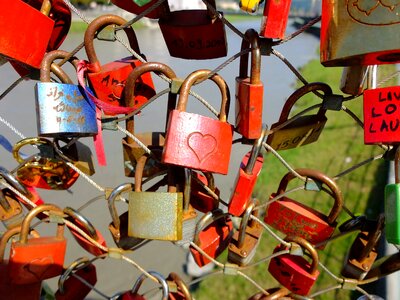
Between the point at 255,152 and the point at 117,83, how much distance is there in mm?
166

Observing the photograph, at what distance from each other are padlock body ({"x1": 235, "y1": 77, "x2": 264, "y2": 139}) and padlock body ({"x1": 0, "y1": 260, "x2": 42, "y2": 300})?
0.37m

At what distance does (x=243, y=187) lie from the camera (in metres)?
0.44

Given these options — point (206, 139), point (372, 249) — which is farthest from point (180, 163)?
point (372, 249)

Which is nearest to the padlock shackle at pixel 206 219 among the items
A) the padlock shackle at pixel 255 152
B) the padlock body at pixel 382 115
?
the padlock shackle at pixel 255 152

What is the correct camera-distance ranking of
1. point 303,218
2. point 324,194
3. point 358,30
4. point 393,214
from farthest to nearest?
point 324,194, point 303,218, point 393,214, point 358,30

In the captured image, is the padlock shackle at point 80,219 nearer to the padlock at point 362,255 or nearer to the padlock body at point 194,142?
the padlock body at point 194,142

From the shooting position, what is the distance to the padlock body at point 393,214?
40cm

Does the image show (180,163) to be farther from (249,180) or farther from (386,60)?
(386,60)

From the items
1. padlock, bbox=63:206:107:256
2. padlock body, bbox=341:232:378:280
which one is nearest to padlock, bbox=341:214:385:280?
padlock body, bbox=341:232:378:280

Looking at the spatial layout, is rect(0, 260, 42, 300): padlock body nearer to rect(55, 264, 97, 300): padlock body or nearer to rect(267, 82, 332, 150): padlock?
rect(55, 264, 97, 300): padlock body

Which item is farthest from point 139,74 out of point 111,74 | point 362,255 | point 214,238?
point 362,255

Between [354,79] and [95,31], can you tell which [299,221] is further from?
[95,31]

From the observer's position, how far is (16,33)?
1.29 ft

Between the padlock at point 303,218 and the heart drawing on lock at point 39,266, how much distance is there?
11.5 inches
